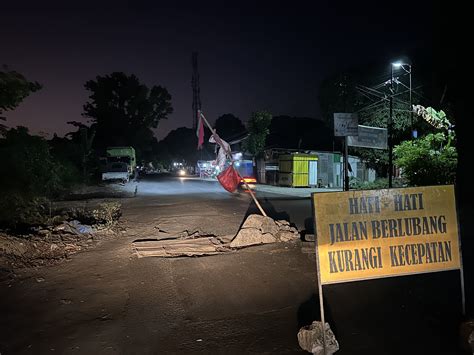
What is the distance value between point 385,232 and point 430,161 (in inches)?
511

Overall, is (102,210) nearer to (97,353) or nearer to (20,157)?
(20,157)

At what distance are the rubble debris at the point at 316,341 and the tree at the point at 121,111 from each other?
188ft

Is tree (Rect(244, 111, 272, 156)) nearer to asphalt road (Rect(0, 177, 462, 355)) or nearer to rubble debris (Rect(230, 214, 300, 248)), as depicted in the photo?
rubble debris (Rect(230, 214, 300, 248))

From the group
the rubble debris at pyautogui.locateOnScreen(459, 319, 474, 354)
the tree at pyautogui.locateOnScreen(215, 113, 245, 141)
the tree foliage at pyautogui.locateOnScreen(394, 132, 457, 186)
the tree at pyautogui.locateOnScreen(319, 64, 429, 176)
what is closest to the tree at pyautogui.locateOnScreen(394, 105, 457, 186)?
the tree foliage at pyautogui.locateOnScreen(394, 132, 457, 186)

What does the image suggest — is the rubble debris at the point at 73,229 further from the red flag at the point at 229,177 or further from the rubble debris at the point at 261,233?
the rubble debris at the point at 261,233

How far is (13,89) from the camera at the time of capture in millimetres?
8750

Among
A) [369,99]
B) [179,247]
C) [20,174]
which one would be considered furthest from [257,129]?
[179,247]

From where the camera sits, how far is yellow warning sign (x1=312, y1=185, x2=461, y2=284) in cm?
414

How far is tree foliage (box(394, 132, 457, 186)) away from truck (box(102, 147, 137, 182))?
27415 millimetres

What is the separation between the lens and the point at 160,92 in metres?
66.3

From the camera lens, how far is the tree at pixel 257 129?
3738cm

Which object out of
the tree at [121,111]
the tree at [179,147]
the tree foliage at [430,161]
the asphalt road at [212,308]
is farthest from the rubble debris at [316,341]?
the tree at [179,147]

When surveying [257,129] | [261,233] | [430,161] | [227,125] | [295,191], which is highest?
[227,125]

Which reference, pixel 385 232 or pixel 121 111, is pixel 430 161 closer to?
pixel 385 232
